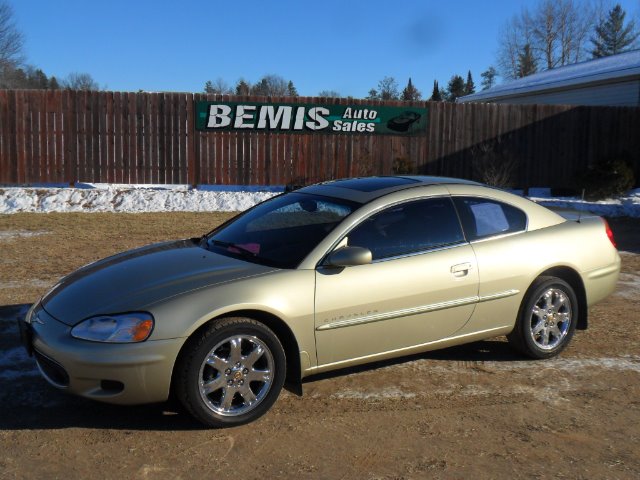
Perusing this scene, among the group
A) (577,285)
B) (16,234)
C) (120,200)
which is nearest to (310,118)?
(120,200)

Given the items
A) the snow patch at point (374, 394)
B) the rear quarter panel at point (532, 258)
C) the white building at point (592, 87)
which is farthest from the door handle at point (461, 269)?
the white building at point (592, 87)

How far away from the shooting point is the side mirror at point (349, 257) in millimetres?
4324

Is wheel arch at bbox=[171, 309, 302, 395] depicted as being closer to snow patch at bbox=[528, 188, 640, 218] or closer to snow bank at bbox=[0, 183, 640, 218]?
snow patch at bbox=[528, 188, 640, 218]

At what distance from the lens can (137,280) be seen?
14.1ft

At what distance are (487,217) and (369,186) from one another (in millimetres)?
971

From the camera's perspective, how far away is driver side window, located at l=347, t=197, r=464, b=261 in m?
4.65

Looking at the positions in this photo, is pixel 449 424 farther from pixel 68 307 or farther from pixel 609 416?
pixel 68 307

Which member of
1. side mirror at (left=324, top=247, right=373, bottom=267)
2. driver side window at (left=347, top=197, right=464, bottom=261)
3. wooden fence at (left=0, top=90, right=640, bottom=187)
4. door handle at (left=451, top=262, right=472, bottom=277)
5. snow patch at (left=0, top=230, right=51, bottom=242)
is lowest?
snow patch at (left=0, top=230, right=51, bottom=242)

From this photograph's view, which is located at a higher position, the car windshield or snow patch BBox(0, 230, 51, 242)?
the car windshield

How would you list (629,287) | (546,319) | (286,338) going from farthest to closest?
1. (629,287)
2. (546,319)
3. (286,338)

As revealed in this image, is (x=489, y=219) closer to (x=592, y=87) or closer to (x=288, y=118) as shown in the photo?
(x=288, y=118)

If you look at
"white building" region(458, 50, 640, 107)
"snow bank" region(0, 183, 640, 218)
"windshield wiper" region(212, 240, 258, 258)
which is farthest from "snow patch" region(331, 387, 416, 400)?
"white building" region(458, 50, 640, 107)

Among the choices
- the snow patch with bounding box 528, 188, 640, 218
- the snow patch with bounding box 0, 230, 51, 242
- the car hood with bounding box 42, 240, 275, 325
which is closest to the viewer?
the car hood with bounding box 42, 240, 275, 325

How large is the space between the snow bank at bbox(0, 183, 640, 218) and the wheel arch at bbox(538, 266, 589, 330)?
356 inches
